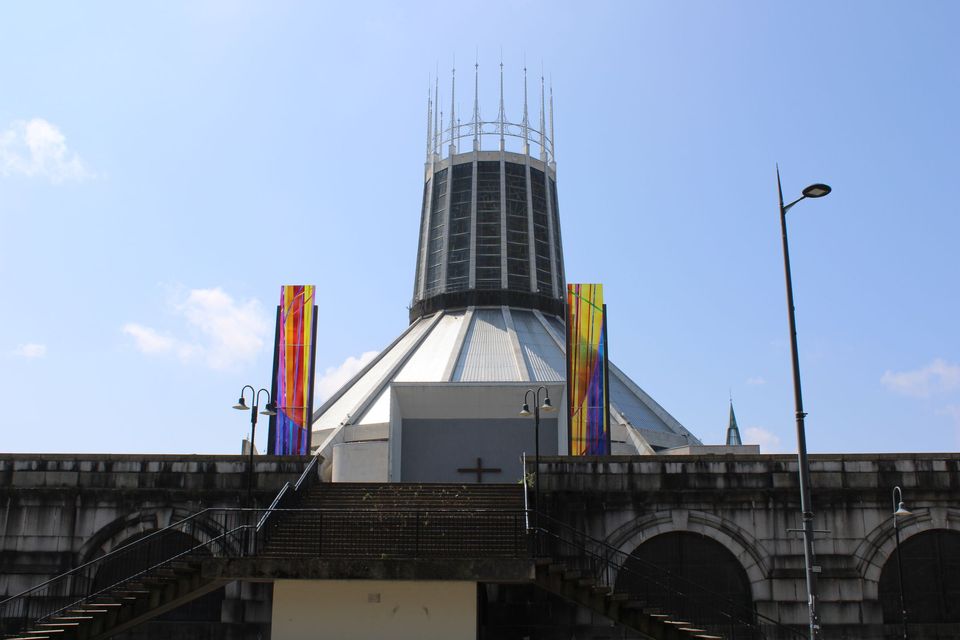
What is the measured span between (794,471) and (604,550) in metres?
4.87

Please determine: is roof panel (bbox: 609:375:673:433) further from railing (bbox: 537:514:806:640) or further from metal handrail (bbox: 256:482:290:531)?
metal handrail (bbox: 256:482:290:531)

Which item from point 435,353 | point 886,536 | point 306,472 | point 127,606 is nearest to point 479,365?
point 435,353

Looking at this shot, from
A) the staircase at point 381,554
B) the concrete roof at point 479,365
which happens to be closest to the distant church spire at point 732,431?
the concrete roof at point 479,365

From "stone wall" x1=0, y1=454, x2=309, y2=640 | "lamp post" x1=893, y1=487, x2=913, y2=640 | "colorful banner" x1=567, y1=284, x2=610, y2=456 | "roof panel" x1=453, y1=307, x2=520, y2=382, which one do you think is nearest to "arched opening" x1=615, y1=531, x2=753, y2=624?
"lamp post" x1=893, y1=487, x2=913, y2=640

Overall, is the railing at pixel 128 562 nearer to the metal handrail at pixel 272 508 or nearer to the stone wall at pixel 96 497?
the stone wall at pixel 96 497

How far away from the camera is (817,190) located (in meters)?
15.7

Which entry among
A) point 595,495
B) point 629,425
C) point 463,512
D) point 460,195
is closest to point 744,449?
point 629,425

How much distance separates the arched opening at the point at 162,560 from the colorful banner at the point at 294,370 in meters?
6.32

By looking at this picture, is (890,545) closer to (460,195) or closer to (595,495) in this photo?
(595,495)

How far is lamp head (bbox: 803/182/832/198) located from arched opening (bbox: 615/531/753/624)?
9475mm

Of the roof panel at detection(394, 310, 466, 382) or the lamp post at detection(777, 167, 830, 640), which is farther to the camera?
the roof panel at detection(394, 310, 466, 382)

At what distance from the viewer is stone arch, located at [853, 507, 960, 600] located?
22.7 metres

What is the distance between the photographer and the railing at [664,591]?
21922mm

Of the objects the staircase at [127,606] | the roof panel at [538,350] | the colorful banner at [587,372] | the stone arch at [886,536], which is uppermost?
the roof panel at [538,350]
